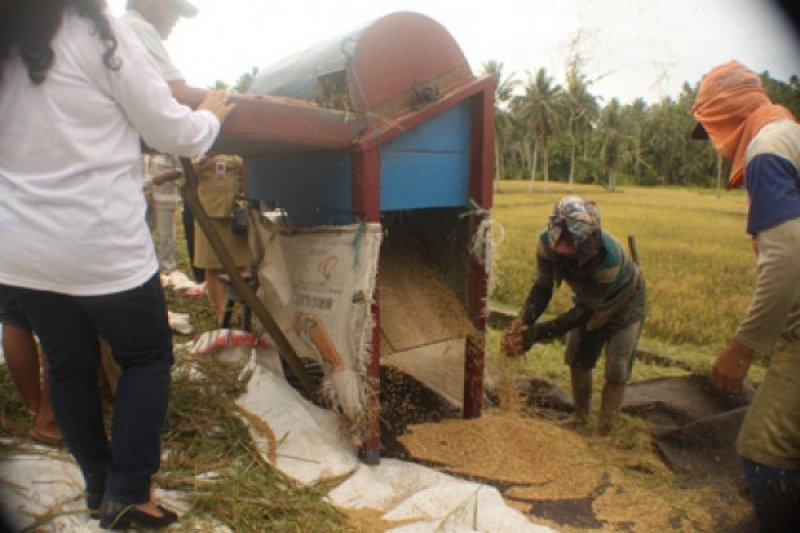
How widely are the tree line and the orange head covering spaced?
60.9 ft

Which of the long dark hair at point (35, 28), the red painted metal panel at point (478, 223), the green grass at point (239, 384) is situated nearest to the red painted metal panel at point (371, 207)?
the green grass at point (239, 384)

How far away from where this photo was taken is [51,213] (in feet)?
5.59

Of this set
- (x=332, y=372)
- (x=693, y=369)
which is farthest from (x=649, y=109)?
(x=332, y=372)

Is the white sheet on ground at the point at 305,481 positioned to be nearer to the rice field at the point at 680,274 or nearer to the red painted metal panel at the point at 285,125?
the red painted metal panel at the point at 285,125

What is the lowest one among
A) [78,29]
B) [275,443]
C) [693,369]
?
[693,369]

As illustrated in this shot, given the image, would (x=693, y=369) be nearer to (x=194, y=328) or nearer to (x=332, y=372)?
(x=332, y=372)

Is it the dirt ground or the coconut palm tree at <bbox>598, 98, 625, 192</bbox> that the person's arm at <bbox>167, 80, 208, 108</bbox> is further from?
the coconut palm tree at <bbox>598, 98, 625, 192</bbox>

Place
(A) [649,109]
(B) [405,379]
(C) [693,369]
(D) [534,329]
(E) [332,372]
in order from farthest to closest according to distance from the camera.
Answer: (A) [649,109], (C) [693,369], (B) [405,379], (D) [534,329], (E) [332,372]

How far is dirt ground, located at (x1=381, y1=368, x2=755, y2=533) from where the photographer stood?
2.82 m

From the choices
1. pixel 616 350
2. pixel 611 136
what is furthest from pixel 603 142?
pixel 616 350

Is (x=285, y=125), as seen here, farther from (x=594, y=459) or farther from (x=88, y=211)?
(x=594, y=459)

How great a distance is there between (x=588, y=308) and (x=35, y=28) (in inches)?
132

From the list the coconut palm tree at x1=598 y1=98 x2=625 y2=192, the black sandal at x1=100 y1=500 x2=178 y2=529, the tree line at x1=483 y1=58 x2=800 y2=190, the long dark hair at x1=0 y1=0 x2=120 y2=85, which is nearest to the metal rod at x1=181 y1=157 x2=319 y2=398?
the long dark hair at x1=0 y1=0 x2=120 y2=85

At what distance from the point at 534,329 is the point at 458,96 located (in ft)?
5.24
